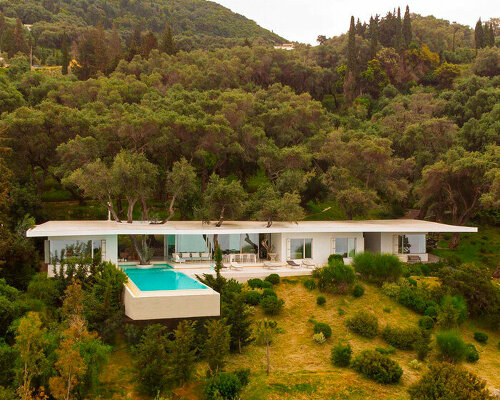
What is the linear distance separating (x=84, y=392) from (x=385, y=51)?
59.3m

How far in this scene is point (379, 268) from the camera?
25.2m

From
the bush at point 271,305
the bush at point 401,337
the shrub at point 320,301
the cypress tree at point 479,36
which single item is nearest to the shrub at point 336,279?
the shrub at point 320,301

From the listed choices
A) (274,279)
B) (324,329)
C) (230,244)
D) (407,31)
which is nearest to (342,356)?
(324,329)

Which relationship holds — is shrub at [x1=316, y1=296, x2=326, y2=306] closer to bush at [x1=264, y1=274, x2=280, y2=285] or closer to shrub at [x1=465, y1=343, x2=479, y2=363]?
bush at [x1=264, y1=274, x2=280, y2=285]

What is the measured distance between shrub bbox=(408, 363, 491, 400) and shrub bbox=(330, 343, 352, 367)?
113 inches

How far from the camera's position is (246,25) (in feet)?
433

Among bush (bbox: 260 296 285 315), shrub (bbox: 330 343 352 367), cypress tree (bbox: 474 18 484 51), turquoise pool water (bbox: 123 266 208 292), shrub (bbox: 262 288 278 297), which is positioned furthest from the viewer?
cypress tree (bbox: 474 18 484 51)

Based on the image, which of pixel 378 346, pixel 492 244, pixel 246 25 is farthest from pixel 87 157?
pixel 246 25

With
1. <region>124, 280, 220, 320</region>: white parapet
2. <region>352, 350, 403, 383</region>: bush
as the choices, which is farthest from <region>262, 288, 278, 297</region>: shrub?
<region>352, 350, 403, 383</region>: bush

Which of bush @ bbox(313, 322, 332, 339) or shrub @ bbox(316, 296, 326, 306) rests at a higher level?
shrub @ bbox(316, 296, 326, 306)

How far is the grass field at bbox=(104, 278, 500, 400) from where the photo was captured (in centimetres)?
1647

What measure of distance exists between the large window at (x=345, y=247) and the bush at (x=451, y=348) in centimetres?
993

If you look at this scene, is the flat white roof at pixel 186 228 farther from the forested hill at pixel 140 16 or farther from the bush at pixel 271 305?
the forested hill at pixel 140 16

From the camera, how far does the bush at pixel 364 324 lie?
20.9 metres
